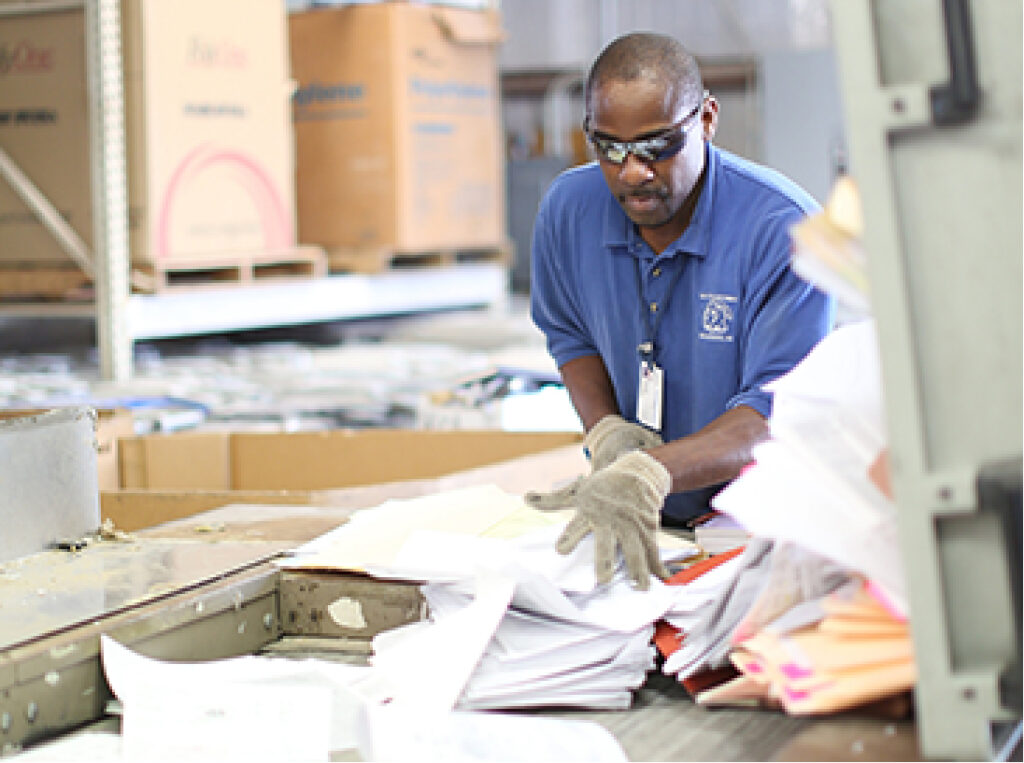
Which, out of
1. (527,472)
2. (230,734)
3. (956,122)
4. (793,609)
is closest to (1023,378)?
(956,122)

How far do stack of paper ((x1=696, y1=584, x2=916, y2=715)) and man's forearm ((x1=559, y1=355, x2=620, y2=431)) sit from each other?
1.25 metres

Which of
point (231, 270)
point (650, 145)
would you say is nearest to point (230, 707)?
point (650, 145)

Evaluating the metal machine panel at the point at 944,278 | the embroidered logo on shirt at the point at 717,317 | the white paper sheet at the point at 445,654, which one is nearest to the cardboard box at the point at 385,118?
the embroidered logo on shirt at the point at 717,317

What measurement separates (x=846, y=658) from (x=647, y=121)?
1142mm

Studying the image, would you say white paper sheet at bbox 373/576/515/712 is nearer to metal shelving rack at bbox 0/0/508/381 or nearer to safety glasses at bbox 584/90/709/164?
safety glasses at bbox 584/90/709/164

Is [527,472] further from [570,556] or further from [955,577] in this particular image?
[955,577]

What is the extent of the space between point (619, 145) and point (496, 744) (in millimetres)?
1152

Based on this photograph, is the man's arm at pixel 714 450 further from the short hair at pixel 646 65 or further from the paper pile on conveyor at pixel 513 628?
the short hair at pixel 646 65

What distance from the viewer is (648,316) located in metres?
2.37

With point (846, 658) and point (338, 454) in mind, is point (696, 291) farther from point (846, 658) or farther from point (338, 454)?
point (338, 454)

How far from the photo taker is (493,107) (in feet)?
25.8

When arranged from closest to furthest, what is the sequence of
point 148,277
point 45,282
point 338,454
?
1. point 338,454
2. point 148,277
3. point 45,282

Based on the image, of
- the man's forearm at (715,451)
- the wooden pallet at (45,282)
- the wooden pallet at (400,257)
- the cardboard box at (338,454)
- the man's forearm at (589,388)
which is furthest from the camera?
the wooden pallet at (400,257)

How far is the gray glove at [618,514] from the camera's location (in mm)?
1553
